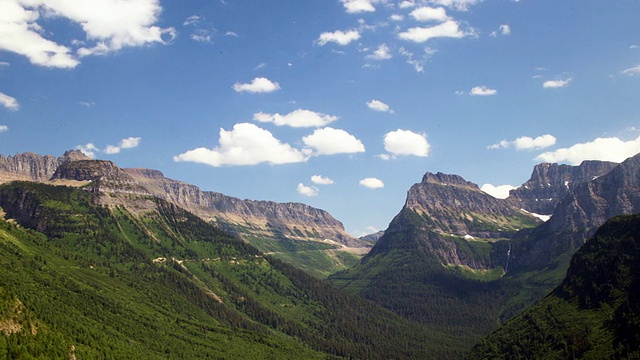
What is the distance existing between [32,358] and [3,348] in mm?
11373

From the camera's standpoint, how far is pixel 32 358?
198375 millimetres

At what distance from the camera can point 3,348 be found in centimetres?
19175
